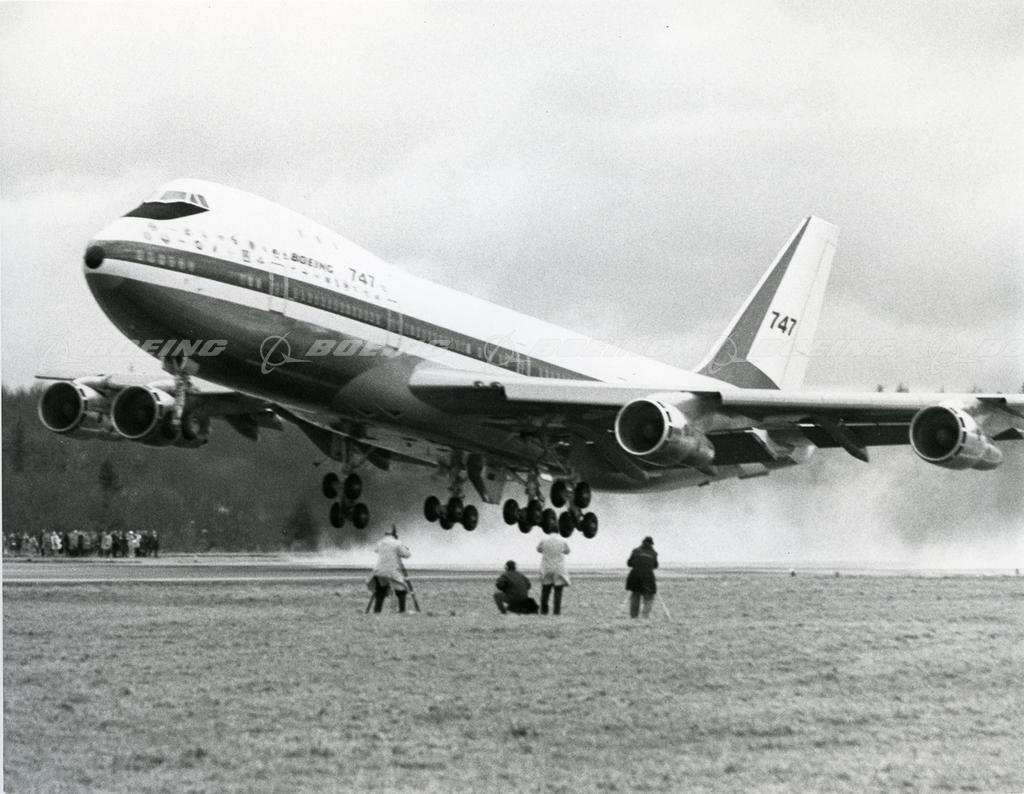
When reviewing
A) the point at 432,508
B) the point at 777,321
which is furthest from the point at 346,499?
the point at 777,321

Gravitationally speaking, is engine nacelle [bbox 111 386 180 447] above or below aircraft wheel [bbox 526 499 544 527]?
above

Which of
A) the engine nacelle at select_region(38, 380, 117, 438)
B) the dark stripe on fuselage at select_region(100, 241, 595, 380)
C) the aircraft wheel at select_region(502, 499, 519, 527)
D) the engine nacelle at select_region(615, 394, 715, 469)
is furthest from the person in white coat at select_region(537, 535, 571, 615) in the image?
the aircraft wheel at select_region(502, 499, 519, 527)

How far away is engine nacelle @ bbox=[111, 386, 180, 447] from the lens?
1666 centimetres

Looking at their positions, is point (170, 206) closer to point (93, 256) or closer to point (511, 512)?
point (93, 256)

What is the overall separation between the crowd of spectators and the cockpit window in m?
3.74

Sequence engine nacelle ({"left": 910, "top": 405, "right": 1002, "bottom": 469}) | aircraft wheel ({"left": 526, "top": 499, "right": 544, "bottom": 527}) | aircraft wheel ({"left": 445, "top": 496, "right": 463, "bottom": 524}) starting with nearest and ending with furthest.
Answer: engine nacelle ({"left": 910, "top": 405, "right": 1002, "bottom": 469}) → aircraft wheel ({"left": 445, "top": 496, "right": 463, "bottom": 524}) → aircraft wheel ({"left": 526, "top": 499, "right": 544, "bottom": 527})

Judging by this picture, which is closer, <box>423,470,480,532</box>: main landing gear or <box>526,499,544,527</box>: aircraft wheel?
<box>423,470,480,532</box>: main landing gear

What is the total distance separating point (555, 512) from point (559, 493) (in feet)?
1.26

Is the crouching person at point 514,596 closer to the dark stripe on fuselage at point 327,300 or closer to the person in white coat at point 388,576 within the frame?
the person in white coat at point 388,576

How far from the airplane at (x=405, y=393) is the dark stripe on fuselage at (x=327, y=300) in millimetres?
22

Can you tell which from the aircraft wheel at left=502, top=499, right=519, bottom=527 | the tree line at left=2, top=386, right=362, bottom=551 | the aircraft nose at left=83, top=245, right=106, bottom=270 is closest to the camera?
the tree line at left=2, top=386, right=362, bottom=551

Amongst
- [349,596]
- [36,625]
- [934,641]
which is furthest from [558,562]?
[36,625]

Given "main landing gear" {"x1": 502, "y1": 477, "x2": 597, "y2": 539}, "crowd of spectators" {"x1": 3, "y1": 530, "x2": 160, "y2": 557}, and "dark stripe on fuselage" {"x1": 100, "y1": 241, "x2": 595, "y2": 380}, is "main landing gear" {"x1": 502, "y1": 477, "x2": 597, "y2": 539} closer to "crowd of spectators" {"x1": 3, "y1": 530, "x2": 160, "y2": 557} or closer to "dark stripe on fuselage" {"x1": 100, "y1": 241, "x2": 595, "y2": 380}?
"dark stripe on fuselage" {"x1": 100, "y1": 241, "x2": 595, "y2": 380}

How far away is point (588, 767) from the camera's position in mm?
9516
